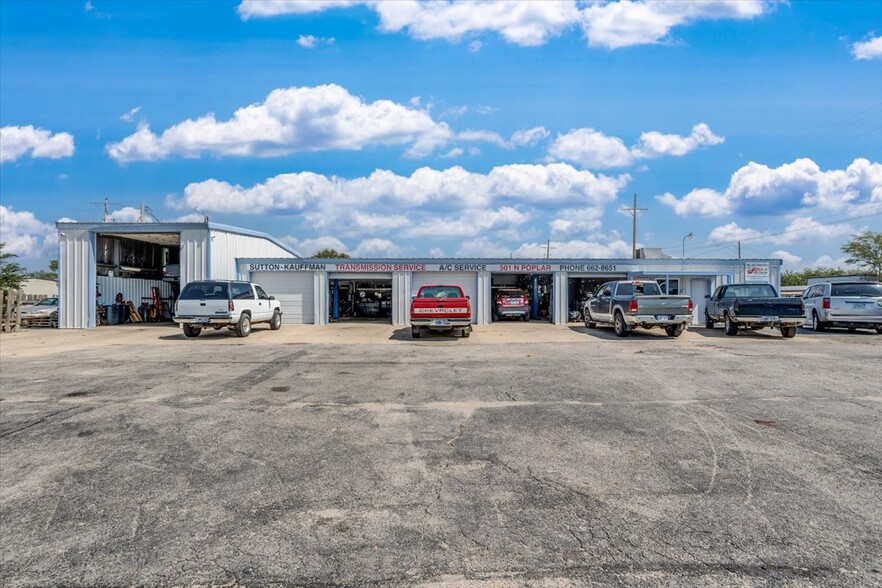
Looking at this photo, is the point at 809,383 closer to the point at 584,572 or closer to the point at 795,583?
the point at 795,583

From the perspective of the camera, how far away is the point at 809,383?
8.78 meters

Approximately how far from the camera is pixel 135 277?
29.0 metres

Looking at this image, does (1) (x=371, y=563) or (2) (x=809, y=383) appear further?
(2) (x=809, y=383)

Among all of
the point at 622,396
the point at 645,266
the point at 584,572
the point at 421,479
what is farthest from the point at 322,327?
the point at 584,572

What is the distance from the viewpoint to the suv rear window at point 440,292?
18.4m

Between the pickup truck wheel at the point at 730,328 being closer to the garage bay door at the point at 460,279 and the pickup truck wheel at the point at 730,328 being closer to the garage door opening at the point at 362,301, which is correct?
the garage bay door at the point at 460,279

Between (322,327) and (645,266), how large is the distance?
49.2ft

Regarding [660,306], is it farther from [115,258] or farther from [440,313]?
[115,258]

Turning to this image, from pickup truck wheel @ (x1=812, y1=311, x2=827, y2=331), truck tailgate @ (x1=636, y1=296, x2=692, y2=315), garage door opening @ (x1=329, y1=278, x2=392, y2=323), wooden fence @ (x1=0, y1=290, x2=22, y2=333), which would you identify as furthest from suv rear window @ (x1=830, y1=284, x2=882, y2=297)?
wooden fence @ (x1=0, y1=290, x2=22, y2=333)

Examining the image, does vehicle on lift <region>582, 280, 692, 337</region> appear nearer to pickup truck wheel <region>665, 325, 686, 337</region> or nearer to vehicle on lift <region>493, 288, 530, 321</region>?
pickup truck wheel <region>665, 325, 686, 337</region>

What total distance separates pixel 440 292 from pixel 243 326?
262 inches

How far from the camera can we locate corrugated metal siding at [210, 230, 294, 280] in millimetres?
24141

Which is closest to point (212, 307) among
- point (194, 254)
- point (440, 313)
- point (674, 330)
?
point (194, 254)

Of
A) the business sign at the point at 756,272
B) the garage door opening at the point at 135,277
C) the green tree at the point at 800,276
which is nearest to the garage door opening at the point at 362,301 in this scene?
the garage door opening at the point at 135,277
